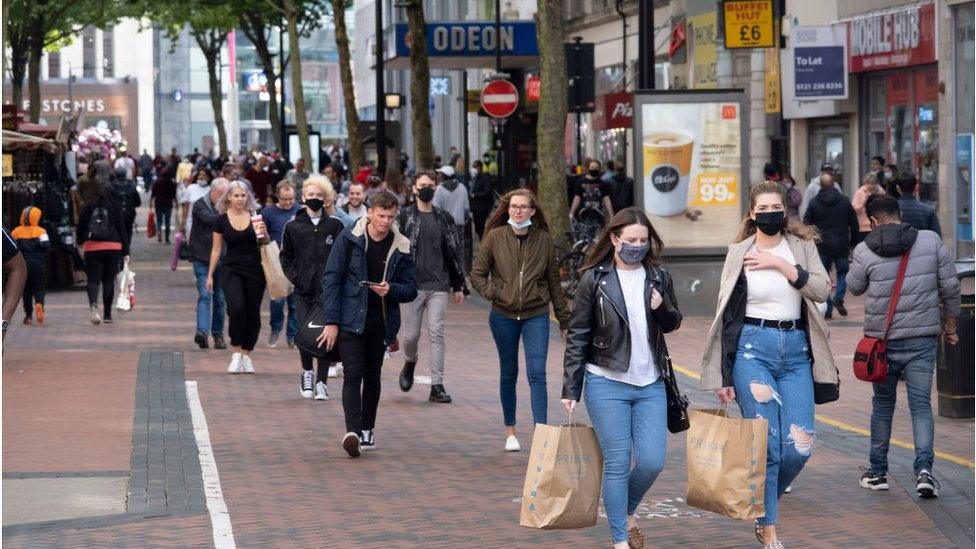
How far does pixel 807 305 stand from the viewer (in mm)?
7797

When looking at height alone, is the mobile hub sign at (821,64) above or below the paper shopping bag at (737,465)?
above

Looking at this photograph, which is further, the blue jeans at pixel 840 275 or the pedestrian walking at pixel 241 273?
the blue jeans at pixel 840 275

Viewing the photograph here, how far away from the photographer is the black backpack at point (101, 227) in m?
19.9

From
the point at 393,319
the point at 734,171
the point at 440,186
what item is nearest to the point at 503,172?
the point at 440,186

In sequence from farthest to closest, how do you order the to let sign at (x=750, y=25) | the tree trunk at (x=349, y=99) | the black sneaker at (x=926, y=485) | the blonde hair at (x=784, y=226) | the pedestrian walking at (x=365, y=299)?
the tree trunk at (x=349, y=99) < the to let sign at (x=750, y=25) < the pedestrian walking at (x=365, y=299) < the black sneaker at (x=926, y=485) < the blonde hair at (x=784, y=226)

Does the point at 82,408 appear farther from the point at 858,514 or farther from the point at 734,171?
the point at 734,171

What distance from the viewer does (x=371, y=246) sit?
1087 cm

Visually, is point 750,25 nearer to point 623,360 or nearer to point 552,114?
point 552,114

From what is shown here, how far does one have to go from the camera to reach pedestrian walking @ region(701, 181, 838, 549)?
7703 millimetres

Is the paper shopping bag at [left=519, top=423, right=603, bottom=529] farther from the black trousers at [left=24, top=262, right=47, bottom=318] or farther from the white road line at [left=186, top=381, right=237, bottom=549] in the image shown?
the black trousers at [left=24, top=262, right=47, bottom=318]

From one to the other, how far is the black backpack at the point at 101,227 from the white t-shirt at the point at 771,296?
13.3 meters

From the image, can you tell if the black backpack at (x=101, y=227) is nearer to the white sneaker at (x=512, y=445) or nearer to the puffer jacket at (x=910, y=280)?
the white sneaker at (x=512, y=445)

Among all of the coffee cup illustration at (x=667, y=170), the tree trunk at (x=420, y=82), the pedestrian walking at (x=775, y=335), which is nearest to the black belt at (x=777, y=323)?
the pedestrian walking at (x=775, y=335)

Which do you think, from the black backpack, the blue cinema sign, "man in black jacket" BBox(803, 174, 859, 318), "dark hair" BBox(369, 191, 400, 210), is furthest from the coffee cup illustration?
the blue cinema sign
